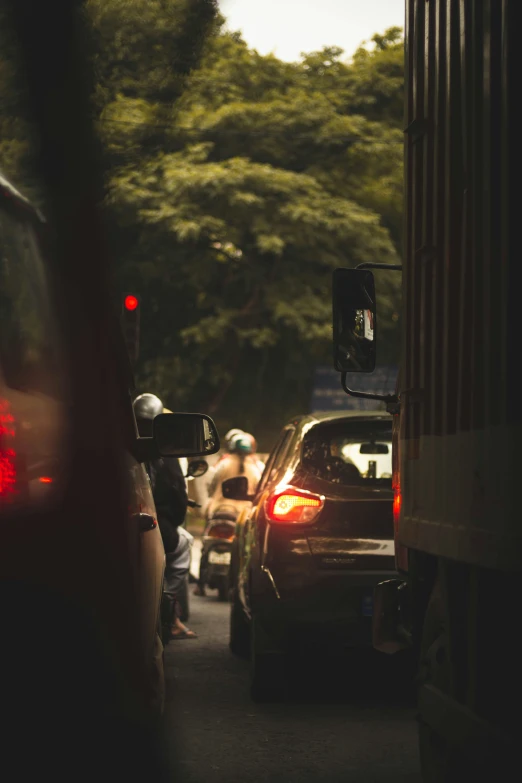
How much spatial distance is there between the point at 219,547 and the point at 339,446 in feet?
18.7

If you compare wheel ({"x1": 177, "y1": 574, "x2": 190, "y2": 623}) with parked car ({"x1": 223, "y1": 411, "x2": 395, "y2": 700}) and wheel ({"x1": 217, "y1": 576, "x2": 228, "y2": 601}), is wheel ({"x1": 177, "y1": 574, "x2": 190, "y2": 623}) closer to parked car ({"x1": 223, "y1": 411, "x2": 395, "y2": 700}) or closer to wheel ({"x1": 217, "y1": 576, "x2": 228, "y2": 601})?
wheel ({"x1": 217, "y1": 576, "x2": 228, "y2": 601})

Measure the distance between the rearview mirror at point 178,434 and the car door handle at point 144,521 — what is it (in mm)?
223

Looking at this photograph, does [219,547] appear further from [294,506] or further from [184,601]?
[294,506]

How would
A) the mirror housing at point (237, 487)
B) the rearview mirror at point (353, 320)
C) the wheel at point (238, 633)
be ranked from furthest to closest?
the wheel at point (238, 633)
the mirror housing at point (237, 487)
the rearview mirror at point (353, 320)

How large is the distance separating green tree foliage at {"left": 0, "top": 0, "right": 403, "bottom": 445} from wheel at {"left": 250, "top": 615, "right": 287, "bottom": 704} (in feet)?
52.5

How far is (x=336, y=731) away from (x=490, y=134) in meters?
3.88

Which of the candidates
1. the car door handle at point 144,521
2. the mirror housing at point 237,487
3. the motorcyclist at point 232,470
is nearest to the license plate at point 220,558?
the motorcyclist at point 232,470

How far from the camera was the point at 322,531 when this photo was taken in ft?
26.0

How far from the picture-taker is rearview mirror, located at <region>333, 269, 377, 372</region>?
5930 mm

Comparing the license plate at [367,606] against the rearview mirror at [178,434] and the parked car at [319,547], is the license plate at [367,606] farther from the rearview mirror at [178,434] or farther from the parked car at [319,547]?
the rearview mirror at [178,434]

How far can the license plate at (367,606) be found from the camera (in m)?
7.66

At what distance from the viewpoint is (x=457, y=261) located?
181 inches

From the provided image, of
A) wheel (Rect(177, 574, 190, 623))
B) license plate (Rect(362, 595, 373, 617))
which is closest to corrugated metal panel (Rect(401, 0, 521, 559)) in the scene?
license plate (Rect(362, 595, 373, 617))

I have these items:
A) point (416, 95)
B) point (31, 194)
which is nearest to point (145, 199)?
point (31, 194)
